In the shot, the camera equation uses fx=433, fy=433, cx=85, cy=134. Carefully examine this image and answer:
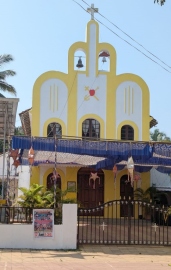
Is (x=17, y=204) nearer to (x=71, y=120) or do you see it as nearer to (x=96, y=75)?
(x=71, y=120)

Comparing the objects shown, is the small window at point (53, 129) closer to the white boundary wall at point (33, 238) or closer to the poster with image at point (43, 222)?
the poster with image at point (43, 222)

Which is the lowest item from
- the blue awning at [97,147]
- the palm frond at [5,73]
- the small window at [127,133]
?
the blue awning at [97,147]

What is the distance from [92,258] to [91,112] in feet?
36.9

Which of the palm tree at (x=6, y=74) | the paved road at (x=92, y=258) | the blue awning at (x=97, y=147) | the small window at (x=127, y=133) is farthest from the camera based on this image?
the palm tree at (x=6, y=74)

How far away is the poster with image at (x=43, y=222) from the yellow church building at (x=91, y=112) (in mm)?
8293

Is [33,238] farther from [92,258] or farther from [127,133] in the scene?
[127,133]

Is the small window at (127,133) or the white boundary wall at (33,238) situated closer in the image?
the white boundary wall at (33,238)

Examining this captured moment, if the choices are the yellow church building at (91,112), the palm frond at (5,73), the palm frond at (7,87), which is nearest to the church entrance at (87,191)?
the yellow church building at (91,112)

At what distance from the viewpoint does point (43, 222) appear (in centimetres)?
1327

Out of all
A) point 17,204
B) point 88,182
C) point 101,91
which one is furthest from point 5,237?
point 101,91

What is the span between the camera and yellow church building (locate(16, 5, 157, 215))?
71.9 ft

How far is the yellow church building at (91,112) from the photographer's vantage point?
21922mm

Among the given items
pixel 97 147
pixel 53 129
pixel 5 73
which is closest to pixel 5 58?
pixel 5 73

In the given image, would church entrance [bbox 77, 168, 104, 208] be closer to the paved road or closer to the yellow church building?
the yellow church building
